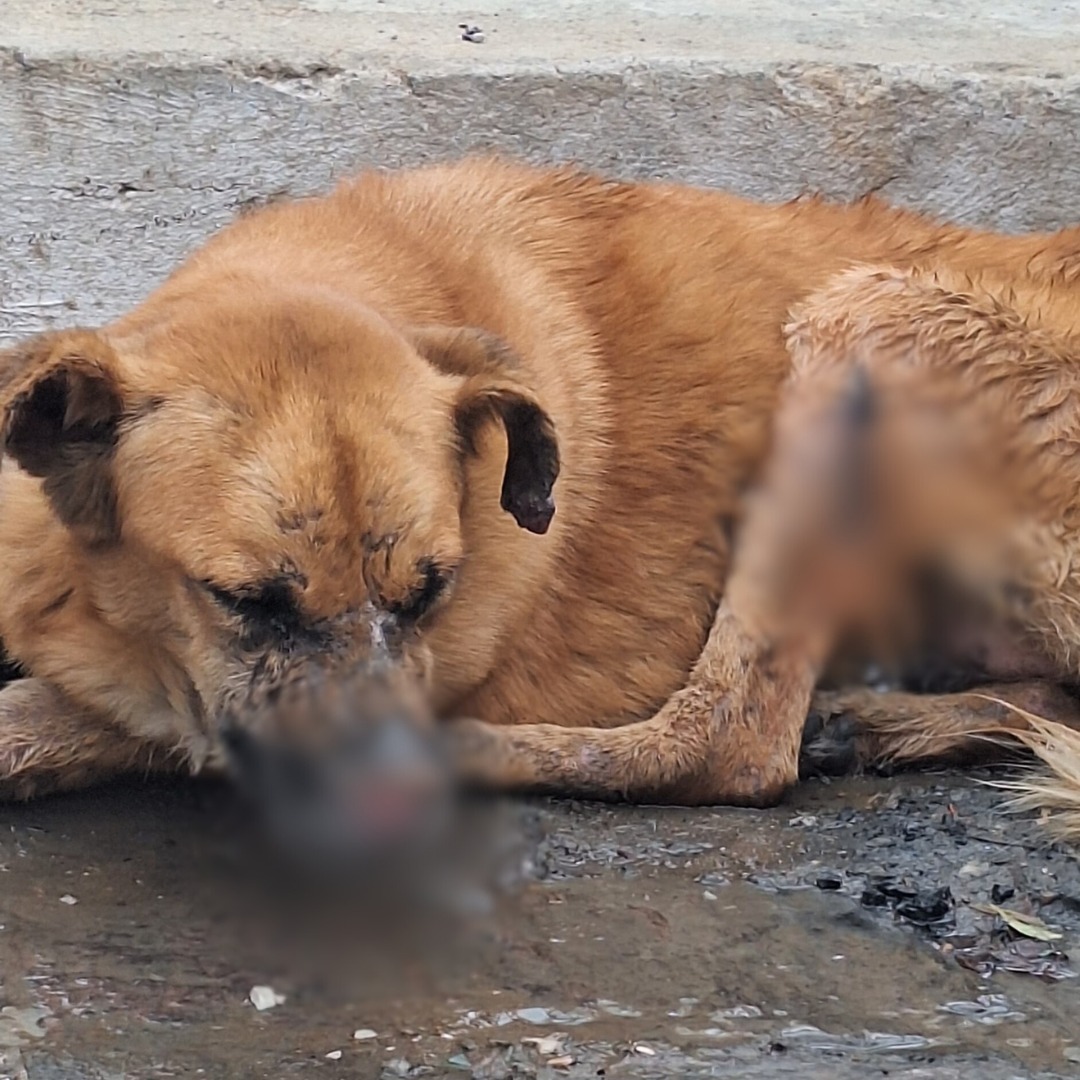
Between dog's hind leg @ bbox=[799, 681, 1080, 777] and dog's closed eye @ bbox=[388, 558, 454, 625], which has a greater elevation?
dog's closed eye @ bbox=[388, 558, 454, 625]

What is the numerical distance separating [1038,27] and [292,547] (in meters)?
3.88

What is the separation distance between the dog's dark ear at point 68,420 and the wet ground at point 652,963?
53 cm

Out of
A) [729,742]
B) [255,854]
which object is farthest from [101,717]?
[255,854]

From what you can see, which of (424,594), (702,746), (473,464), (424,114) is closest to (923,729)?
(702,746)

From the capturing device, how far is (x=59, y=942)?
223 centimetres

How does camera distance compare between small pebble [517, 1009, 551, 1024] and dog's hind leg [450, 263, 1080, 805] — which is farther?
small pebble [517, 1009, 551, 1024]

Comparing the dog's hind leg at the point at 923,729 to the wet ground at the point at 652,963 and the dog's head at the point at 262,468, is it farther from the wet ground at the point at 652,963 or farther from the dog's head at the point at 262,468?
the dog's head at the point at 262,468

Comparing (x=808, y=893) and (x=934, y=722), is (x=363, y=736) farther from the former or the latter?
(x=934, y=722)

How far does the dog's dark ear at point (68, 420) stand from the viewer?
7.82ft

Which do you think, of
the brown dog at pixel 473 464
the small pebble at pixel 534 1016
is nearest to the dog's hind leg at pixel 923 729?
the brown dog at pixel 473 464

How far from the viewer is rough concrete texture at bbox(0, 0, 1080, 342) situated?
4.05m

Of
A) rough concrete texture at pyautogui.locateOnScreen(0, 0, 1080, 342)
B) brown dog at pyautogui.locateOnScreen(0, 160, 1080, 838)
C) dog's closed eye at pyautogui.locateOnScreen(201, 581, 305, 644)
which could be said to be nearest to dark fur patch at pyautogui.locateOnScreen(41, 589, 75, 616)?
brown dog at pyautogui.locateOnScreen(0, 160, 1080, 838)

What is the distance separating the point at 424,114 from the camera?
13.7 feet

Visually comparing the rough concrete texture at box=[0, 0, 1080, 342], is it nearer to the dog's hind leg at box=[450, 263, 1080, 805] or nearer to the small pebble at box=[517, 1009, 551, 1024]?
the small pebble at box=[517, 1009, 551, 1024]
